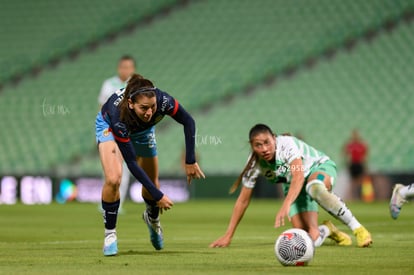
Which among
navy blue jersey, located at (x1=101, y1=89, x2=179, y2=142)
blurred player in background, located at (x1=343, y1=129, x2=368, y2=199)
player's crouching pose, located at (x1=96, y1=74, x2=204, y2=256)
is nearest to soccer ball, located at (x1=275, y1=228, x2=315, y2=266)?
player's crouching pose, located at (x1=96, y1=74, x2=204, y2=256)

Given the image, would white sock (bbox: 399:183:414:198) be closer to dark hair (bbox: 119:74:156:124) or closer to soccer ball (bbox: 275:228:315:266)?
soccer ball (bbox: 275:228:315:266)

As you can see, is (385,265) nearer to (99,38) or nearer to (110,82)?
(110,82)

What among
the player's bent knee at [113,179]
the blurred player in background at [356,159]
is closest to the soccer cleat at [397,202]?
the player's bent knee at [113,179]

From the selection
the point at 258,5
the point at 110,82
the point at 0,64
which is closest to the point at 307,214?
the point at 110,82

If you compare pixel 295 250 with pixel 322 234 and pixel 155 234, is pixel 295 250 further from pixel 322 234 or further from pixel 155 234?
pixel 322 234

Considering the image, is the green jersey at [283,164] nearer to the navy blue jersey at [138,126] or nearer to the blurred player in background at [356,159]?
the navy blue jersey at [138,126]

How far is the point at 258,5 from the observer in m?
24.8

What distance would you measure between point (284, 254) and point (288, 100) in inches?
655

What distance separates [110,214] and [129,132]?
727mm

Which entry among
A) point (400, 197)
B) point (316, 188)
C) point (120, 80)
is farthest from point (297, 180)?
point (120, 80)

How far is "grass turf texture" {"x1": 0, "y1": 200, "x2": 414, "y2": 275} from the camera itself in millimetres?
6273

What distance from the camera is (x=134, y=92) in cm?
729

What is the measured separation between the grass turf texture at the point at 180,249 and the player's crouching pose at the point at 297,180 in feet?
0.59

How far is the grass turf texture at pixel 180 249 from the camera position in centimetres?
627
